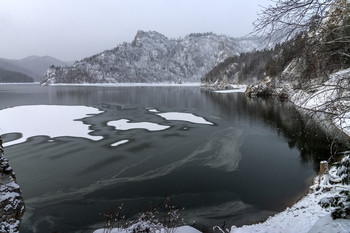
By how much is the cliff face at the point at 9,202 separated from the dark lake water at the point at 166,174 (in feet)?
8.27

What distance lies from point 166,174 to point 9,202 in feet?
25.7

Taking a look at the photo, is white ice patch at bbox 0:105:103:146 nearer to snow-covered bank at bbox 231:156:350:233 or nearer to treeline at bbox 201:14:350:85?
Result: snow-covered bank at bbox 231:156:350:233

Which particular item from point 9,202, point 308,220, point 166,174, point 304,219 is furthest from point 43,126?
point 308,220

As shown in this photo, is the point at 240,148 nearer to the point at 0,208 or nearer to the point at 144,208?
the point at 144,208

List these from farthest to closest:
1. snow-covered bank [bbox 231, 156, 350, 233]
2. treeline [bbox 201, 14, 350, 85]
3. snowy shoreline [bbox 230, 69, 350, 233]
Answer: snow-covered bank [bbox 231, 156, 350, 233] < snowy shoreline [bbox 230, 69, 350, 233] < treeline [bbox 201, 14, 350, 85]

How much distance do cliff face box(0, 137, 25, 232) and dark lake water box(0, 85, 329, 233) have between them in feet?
8.27

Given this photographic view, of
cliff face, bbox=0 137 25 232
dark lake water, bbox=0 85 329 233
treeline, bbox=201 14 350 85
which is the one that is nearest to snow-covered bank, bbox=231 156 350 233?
dark lake water, bbox=0 85 329 233

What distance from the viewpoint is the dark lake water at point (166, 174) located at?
930 cm

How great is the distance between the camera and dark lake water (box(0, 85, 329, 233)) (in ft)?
30.5

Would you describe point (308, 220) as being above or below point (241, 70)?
below

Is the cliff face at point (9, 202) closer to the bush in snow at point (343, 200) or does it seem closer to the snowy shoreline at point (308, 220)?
the snowy shoreline at point (308, 220)

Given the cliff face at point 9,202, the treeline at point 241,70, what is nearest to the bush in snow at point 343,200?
the cliff face at point 9,202

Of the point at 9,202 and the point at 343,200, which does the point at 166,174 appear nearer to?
the point at 9,202

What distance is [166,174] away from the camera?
503 inches
